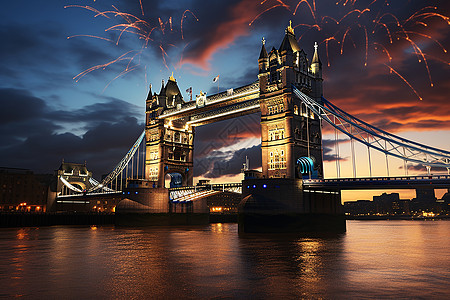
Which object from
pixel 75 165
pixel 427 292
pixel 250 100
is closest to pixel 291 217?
pixel 250 100

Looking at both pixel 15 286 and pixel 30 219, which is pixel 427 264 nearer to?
pixel 15 286

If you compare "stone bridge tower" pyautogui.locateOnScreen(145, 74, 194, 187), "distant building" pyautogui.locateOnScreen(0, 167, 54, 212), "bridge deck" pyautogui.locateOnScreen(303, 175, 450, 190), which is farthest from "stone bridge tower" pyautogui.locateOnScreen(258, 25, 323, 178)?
"distant building" pyautogui.locateOnScreen(0, 167, 54, 212)

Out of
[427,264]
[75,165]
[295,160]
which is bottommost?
[427,264]

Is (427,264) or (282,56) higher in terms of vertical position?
(282,56)

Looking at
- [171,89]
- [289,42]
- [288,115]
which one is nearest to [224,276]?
[288,115]

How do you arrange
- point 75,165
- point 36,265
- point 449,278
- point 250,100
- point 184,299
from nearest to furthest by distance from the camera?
1. point 184,299
2. point 449,278
3. point 36,265
4. point 250,100
5. point 75,165

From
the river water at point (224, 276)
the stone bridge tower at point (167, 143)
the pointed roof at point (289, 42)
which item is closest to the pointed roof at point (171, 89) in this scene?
the stone bridge tower at point (167, 143)

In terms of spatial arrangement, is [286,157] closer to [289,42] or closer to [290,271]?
[289,42]

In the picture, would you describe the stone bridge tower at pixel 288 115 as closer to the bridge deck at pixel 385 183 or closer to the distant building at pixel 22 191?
the bridge deck at pixel 385 183
